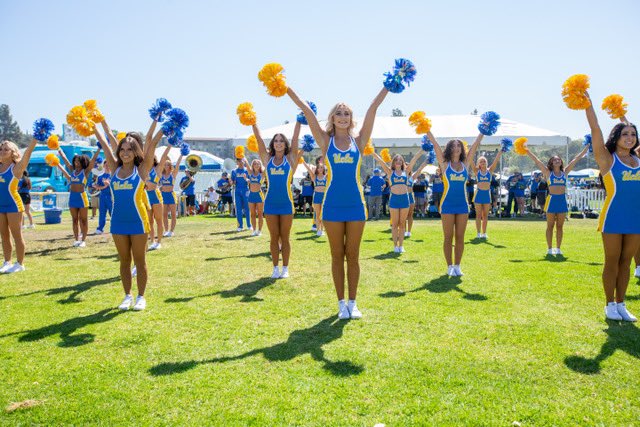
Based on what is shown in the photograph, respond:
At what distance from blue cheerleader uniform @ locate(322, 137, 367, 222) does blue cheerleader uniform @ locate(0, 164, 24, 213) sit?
20.7 feet

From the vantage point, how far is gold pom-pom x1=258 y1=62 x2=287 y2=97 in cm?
551

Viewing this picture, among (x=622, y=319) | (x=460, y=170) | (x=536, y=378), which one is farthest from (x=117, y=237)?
(x=622, y=319)

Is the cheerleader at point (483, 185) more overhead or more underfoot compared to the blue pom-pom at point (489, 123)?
more underfoot

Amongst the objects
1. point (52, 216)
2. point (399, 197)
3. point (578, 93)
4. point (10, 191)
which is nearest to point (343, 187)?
point (578, 93)

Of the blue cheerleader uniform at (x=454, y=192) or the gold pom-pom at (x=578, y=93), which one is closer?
the gold pom-pom at (x=578, y=93)

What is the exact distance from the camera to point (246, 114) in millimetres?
7434

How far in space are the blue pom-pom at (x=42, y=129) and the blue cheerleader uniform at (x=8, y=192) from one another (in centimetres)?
87

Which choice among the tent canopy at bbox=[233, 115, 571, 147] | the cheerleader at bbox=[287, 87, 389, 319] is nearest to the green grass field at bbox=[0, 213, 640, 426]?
the cheerleader at bbox=[287, 87, 389, 319]

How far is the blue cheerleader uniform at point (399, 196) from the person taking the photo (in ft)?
35.1

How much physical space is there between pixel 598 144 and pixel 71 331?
6.61 m

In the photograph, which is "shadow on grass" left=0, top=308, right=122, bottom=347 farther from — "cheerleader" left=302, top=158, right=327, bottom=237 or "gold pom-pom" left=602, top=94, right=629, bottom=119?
"cheerleader" left=302, top=158, right=327, bottom=237

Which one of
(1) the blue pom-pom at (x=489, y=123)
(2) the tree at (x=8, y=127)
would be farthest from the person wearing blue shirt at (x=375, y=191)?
(2) the tree at (x=8, y=127)

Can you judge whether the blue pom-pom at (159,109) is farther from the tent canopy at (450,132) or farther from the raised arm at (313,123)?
the tent canopy at (450,132)

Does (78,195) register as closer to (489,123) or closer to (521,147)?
(489,123)
